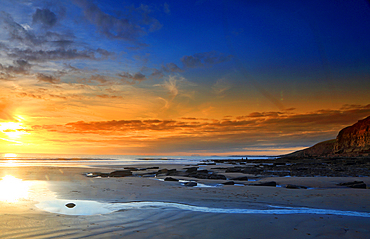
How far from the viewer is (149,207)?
9.47 metres

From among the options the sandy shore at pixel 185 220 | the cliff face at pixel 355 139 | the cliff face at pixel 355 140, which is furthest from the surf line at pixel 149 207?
the cliff face at pixel 355 139

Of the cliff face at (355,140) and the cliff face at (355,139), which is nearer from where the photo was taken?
the cliff face at (355,140)

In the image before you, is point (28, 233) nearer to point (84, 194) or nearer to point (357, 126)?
point (84, 194)

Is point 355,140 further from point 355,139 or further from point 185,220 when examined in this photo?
point 185,220

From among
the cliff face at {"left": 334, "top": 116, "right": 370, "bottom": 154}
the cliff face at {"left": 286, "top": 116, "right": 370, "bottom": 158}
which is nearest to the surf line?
the cliff face at {"left": 286, "top": 116, "right": 370, "bottom": 158}

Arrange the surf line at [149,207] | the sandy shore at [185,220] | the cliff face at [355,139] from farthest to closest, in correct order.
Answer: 1. the cliff face at [355,139]
2. the surf line at [149,207]
3. the sandy shore at [185,220]

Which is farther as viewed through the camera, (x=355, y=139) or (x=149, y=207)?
(x=355, y=139)

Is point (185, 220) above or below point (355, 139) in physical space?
below

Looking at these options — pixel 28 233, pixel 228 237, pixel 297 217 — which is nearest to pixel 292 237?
pixel 228 237

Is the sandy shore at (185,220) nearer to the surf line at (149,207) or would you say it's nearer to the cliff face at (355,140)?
the surf line at (149,207)

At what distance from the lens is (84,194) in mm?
12492

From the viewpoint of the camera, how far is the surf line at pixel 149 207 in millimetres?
8609

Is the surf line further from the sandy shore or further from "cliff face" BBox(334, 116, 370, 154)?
"cliff face" BBox(334, 116, 370, 154)

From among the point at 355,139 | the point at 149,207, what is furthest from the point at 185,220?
the point at 355,139
